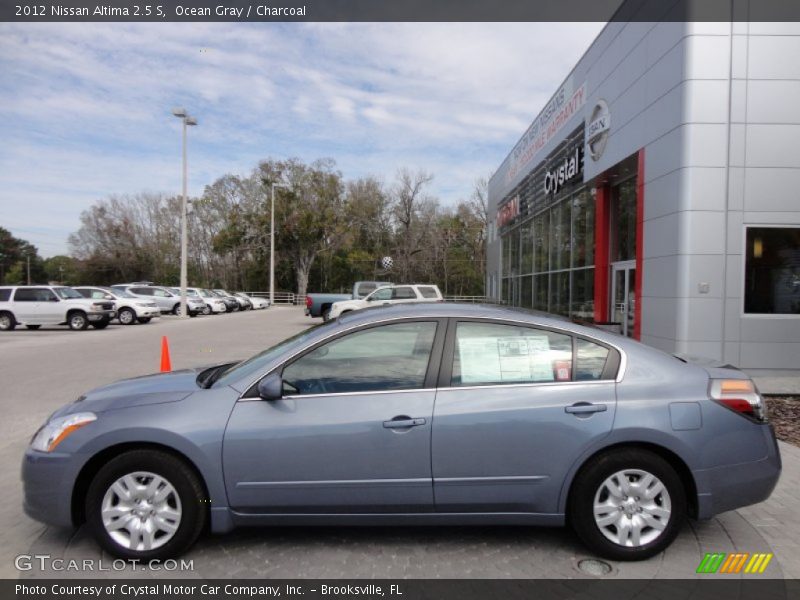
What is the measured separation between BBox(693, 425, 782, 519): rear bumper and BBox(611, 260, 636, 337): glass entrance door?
939 cm

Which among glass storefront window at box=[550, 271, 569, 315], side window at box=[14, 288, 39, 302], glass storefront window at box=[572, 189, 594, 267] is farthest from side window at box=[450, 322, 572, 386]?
side window at box=[14, 288, 39, 302]

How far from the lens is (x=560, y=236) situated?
19047 mm

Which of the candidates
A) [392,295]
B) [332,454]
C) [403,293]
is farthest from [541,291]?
[332,454]

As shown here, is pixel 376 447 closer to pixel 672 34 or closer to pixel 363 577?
pixel 363 577

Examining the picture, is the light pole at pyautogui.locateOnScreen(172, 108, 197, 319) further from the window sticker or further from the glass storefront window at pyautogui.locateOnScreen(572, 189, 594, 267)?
the window sticker

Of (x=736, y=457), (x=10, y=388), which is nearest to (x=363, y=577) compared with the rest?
(x=736, y=457)

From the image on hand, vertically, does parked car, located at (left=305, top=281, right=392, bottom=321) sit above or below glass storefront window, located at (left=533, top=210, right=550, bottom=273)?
below

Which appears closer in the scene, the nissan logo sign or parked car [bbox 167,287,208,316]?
the nissan logo sign

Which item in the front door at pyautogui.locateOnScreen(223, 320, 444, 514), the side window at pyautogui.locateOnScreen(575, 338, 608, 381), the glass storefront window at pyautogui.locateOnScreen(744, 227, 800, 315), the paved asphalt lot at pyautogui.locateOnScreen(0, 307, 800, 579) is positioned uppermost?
the glass storefront window at pyautogui.locateOnScreen(744, 227, 800, 315)

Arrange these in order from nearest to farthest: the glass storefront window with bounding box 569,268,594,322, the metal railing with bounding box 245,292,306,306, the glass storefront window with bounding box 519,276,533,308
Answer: the glass storefront window with bounding box 569,268,594,322, the glass storefront window with bounding box 519,276,533,308, the metal railing with bounding box 245,292,306,306

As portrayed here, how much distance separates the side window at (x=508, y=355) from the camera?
3529 millimetres

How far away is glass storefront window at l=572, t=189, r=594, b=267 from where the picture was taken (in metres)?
15.8

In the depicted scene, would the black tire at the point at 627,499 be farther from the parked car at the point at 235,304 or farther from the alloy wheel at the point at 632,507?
the parked car at the point at 235,304

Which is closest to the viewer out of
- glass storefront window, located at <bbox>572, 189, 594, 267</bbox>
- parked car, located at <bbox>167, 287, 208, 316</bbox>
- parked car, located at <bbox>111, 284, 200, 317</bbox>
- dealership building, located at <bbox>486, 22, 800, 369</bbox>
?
dealership building, located at <bbox>486, 22, 800, 369</bbox>
